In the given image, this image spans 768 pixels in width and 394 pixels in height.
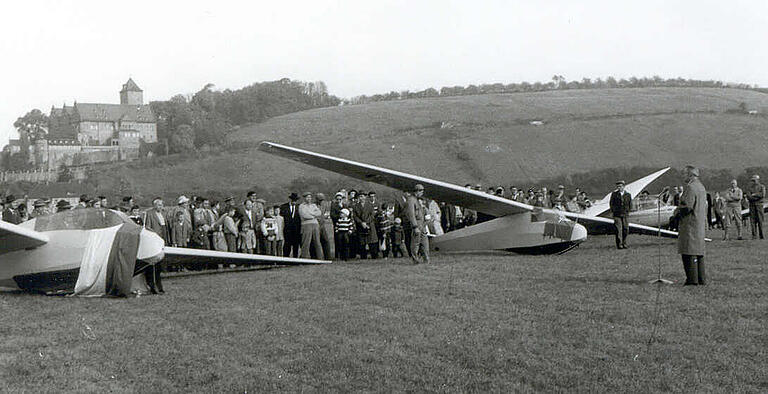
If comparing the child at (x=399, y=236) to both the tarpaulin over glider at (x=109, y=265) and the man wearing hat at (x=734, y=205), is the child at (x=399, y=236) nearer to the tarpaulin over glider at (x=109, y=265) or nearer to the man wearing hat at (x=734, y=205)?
the tarpaulin over glider at (x=109, y=265)

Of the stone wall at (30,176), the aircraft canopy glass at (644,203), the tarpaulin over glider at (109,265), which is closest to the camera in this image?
the tarpaulin over glider at (109,265)

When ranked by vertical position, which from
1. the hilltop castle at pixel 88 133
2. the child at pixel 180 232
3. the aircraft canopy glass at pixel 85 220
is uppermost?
the hilltop castle at pixel 88 133

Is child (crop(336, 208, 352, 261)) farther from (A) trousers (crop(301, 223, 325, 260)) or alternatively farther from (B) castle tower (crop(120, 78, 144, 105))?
(B) castle tower (crop(120, 78, 144, 105))

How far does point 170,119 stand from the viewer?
3209 inches

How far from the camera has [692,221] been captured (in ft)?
32.5

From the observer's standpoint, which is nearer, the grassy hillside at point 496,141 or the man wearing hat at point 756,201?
the man wearing hat at point 756,201

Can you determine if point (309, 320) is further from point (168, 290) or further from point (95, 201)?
point (95, 201)

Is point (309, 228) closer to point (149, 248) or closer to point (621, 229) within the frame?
point (149, 248)

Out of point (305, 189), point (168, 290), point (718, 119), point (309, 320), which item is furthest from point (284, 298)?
point (718, 119)

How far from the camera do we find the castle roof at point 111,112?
113 meters

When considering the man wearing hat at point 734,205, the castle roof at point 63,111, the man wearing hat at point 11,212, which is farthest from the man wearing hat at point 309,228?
the castle roof at point 63,111

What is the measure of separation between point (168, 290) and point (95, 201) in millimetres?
3938

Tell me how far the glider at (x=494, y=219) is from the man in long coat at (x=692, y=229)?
4.30 m

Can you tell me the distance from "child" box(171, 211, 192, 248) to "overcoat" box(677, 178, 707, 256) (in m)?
9.28
